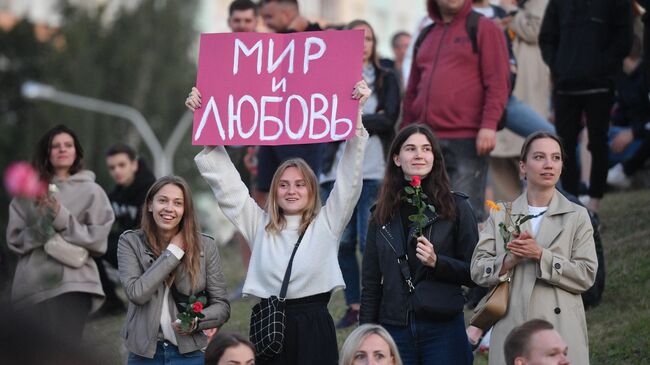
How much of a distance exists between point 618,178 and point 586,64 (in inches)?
190

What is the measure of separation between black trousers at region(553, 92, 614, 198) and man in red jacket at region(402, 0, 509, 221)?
128 centimetres

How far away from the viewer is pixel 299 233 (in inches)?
255

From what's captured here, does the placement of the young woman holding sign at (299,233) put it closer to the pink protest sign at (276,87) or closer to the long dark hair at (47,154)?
the pink protest sign at (276,87)

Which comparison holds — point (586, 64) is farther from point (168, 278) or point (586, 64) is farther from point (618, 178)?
point (618, 178)

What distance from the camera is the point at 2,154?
44000 mm

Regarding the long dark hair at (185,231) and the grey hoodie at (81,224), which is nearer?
the long dark hair at (185,231)

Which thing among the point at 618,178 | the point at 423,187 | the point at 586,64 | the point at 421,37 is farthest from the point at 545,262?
the point at 618,178

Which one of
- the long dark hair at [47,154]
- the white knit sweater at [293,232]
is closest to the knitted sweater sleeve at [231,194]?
the white knit sweater at [293,232]

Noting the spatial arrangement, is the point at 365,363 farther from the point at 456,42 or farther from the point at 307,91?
the point at 456,42

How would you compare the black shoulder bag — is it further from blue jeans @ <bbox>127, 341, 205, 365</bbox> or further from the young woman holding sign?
blue jeans @ <bbox>127, 341, 205, 365</bbox>

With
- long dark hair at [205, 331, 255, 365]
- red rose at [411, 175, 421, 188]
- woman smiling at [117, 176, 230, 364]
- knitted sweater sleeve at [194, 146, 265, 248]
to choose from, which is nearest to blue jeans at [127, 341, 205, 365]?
woman smiling at [117, 176, 230, 364]

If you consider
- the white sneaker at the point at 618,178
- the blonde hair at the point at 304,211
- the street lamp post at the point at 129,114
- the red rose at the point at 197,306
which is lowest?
the red rose at the point at 197,306

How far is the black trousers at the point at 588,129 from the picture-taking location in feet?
31.6

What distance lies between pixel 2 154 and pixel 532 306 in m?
40.0
